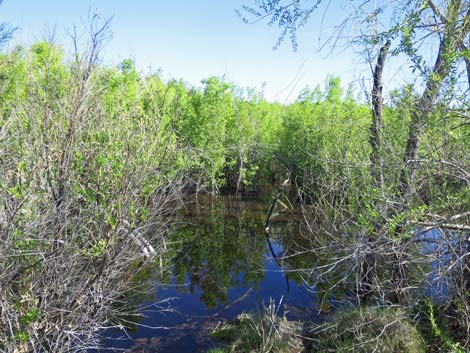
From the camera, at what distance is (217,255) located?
12.6 metres

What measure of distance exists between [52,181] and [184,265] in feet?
22.7

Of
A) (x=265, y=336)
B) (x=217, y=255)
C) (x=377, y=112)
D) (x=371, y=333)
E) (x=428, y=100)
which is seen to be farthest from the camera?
(x=217, y=255)

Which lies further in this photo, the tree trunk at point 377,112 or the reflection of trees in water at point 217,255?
the reflection of trees in water at point 217,255

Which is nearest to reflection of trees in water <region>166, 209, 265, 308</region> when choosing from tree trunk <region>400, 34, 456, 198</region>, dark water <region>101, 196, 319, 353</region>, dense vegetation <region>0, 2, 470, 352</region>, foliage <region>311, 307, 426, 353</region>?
dark water <region>101, 196, 319, 353</region>

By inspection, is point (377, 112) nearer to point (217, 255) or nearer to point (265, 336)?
point (265, 336)

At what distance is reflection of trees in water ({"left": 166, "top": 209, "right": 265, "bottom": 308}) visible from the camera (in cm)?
1009

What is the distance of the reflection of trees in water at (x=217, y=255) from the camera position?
10094mm

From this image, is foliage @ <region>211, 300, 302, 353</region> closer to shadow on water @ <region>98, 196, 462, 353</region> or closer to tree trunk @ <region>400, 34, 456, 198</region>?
shadow on water @ <region>98, 196, 462, 353</region>

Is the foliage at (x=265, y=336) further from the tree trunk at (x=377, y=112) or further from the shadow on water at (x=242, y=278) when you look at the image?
the tree trunk at (x=377, y=112)

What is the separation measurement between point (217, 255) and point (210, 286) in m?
2.63

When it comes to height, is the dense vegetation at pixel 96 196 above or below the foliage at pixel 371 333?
above

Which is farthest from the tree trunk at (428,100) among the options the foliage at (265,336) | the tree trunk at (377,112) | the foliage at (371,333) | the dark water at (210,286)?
the dark water at (210,286)

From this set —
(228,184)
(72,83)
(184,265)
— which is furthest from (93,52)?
(228,184)

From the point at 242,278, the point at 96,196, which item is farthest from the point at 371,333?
the point at 242,278
